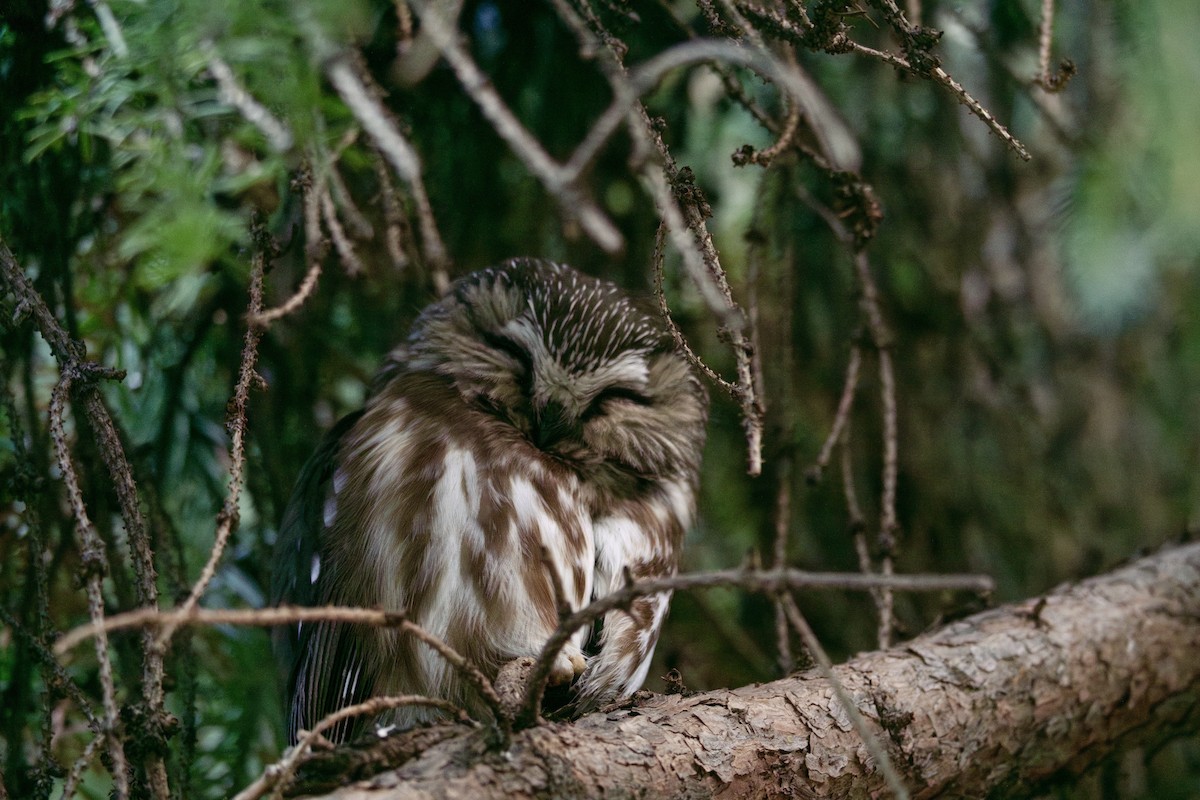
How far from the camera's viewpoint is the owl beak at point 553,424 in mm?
2469

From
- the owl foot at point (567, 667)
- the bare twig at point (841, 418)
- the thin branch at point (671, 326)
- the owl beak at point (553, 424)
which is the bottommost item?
the owl foot at point (567, 667)

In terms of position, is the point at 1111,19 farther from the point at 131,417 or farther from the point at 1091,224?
the point at 131,417

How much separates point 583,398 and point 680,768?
0.99 meters

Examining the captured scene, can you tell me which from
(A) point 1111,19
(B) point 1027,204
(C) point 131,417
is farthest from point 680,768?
(B) point 1027,204

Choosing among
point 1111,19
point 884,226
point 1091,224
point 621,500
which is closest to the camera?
point 621,500

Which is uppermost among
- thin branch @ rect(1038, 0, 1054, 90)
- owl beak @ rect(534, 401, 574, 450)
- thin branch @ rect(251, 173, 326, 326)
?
thin branch @ rect(251, 173, 326, 326)

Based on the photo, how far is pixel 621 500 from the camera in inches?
101

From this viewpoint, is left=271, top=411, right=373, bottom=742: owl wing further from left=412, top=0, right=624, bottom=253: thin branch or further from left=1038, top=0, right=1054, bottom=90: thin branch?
left=1038, top=0, right=1054, bottom=90: thin branch

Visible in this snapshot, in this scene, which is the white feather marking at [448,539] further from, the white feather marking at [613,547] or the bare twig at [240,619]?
the bare twig at [240,619]

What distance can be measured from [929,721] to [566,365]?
1167 millimetres

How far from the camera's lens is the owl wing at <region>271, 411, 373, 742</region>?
88.6 inches

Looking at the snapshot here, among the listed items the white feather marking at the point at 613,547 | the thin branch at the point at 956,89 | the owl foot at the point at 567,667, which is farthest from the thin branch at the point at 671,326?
the white feather marking at the point at 613,547

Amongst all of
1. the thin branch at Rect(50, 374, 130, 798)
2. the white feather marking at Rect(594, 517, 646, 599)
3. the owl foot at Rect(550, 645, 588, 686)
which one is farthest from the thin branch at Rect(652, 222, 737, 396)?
the thin branch at Rect(50, 374, 130, 798)

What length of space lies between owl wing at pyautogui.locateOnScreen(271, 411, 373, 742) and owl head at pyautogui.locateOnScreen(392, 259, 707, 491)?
342mm
